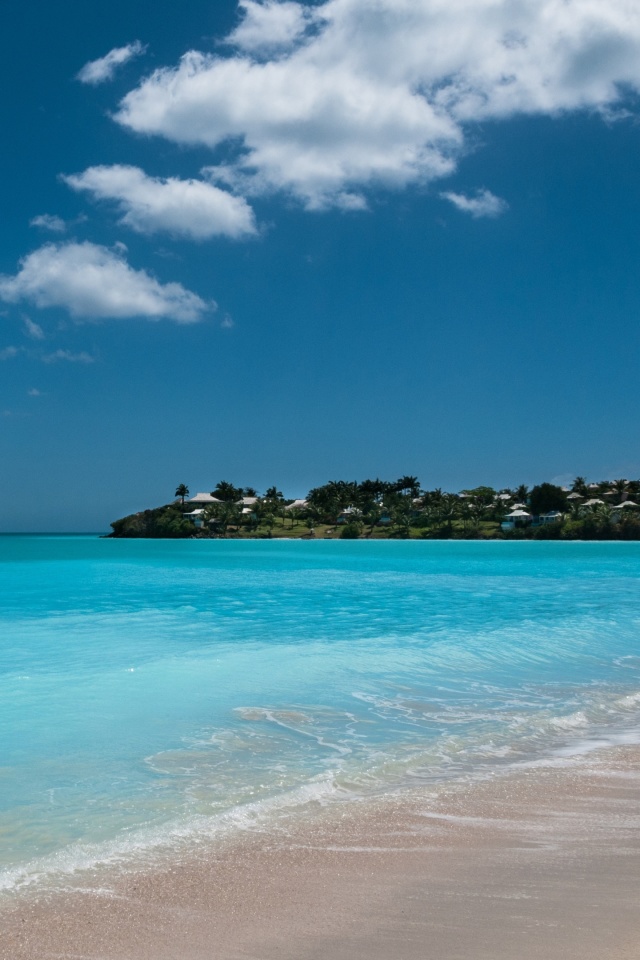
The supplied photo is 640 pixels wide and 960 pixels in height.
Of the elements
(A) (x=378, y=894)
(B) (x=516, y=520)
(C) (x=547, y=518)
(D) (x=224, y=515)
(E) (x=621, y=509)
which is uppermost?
(E) (x=621, y=509)

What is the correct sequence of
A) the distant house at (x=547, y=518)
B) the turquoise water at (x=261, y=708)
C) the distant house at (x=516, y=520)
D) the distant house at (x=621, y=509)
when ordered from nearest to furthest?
the turquoise water at (x=261, y=708)
the distant house at (x=621, y=509)
the distant house at (x=547, y=518)
the distant house at (x=516, y=520)

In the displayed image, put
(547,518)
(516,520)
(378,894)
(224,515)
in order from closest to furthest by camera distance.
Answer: (378,894), (547,518), (516,520), (224,515)

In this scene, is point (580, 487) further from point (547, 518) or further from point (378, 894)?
point (378, 894)

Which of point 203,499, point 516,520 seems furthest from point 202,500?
point 516,520

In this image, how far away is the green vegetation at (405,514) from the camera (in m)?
122

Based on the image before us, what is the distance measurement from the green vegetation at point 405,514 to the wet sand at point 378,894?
122 m

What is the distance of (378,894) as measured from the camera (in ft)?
13.5

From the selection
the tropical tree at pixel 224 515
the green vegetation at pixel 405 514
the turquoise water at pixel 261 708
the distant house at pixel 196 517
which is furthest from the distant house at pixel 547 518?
the turquoise water at pixel 261 708

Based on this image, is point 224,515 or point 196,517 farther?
point 196,517

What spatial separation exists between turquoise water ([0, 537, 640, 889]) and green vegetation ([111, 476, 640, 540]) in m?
104

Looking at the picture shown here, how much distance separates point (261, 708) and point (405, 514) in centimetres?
13072

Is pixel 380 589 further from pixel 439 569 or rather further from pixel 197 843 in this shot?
pixel 197 843

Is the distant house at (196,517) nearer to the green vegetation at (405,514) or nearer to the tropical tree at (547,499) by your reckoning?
the green vegetation at (405,514)

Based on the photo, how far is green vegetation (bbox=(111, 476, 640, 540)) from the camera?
121500 mm
